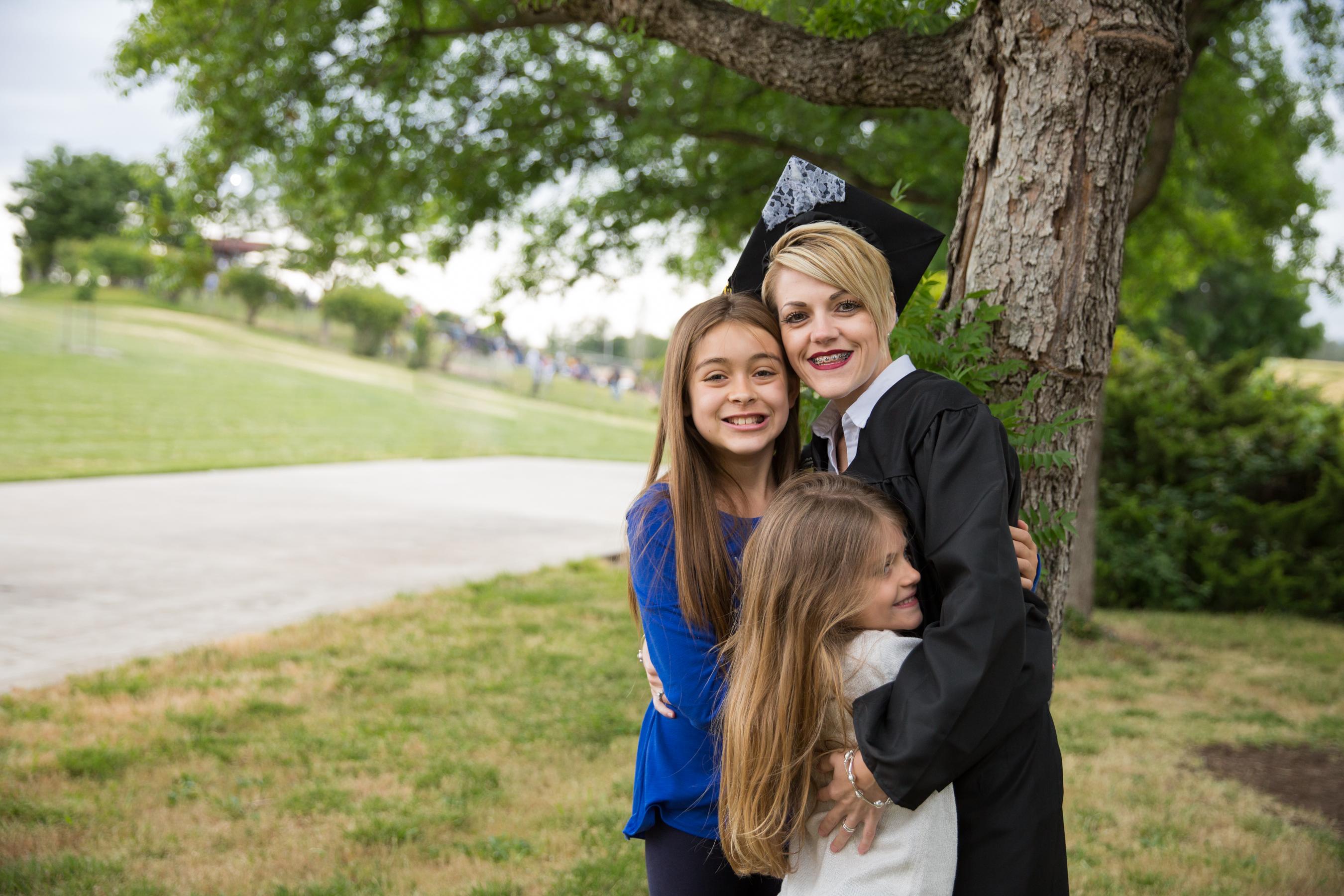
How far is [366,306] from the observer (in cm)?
4100

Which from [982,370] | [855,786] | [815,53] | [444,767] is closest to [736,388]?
[982,370]

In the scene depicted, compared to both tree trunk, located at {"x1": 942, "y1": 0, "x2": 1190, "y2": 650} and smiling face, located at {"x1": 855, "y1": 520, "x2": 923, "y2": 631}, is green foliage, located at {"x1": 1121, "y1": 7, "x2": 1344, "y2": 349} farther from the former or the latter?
smiling face, located at {"x1": 855, "y1": 520, "x2": 923, "y2": 631}

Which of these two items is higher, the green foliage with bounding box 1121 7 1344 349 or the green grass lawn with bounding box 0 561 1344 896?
the green foliage with bounding box 1121 7 1344 349

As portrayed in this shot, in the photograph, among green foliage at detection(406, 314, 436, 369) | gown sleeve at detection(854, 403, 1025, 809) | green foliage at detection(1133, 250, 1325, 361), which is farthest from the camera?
green foliage at detection(406, 314, 436, 369)

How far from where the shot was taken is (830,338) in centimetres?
210

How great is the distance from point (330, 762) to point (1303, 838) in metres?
4.50

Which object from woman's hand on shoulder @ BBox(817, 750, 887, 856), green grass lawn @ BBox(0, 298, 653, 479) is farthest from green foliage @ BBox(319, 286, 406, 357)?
woman's hand on shoulder @ BBox(817, 750, 887, 856)

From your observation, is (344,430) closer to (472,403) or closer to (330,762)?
(472,403)

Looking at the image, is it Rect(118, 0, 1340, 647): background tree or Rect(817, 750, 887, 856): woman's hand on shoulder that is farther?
Rect(118, 0, 1340, 647): background tree

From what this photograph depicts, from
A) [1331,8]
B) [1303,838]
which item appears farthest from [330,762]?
[1331,8]

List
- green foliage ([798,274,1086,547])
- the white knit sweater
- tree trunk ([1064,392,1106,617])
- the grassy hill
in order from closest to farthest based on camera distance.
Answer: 1. the white knit sweater
2. green foliage ([798,274,1086,547])
3. tree trunk ([1064,392,1106,617])
4. the grassy hill

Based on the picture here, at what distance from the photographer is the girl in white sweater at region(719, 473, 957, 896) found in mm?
1801

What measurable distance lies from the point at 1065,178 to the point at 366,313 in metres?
41.4

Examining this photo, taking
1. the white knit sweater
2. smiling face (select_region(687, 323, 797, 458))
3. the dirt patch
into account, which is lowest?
the dirt patch
